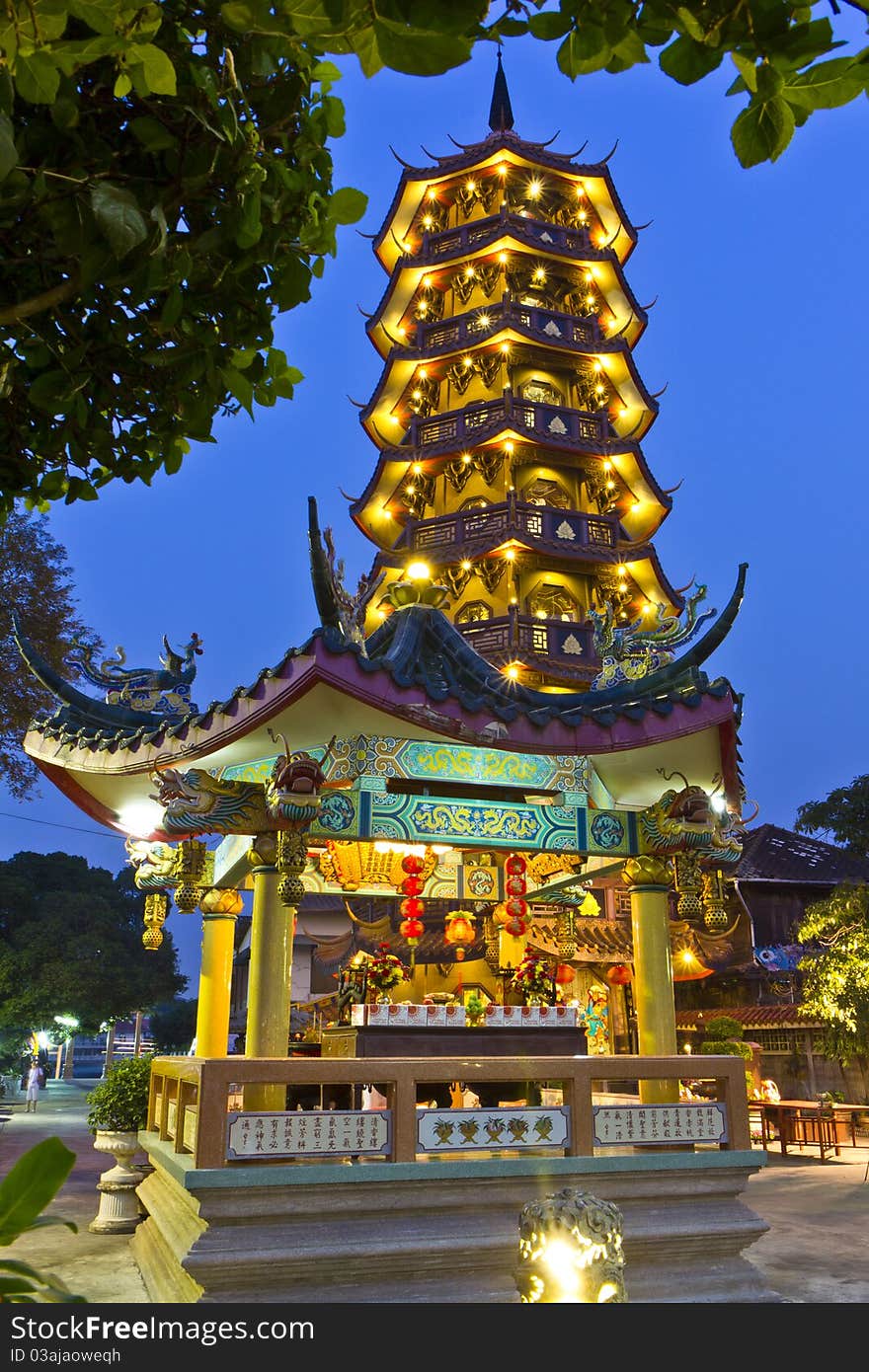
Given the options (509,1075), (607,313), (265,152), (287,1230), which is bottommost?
(287,1230)

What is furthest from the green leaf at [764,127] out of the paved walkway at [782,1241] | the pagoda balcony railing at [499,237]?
the pagoda balcony railing at [499,237]

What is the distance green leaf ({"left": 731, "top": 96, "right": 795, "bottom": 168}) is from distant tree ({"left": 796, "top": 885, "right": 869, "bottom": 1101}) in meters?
17.1

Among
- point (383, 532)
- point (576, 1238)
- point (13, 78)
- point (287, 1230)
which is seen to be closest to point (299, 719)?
point (287, 1230)

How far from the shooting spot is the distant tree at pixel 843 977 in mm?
16703

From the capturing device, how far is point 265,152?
281 centimetres

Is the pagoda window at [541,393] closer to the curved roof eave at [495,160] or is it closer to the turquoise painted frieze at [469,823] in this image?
the curved roof eave at [495,160]

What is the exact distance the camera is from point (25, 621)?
1688cm

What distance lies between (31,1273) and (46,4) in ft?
7.12

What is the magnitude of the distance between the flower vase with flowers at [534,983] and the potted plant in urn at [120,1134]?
15.4 ft

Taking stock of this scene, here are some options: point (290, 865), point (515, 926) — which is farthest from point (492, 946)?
point (290, 865)

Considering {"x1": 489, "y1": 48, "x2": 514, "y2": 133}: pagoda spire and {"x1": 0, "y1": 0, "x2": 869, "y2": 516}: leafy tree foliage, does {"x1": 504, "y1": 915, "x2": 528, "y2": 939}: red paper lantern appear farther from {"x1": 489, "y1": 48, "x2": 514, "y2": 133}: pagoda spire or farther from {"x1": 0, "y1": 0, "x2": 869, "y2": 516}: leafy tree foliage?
{"x1": 489, "y1": 48, "x2": 514, "y2": 133}: pagoda spire

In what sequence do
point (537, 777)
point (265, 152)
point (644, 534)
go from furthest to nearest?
point (644, 534)
point (537, 777)
point (265, 152)

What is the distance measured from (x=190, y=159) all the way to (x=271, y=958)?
7.73 m
